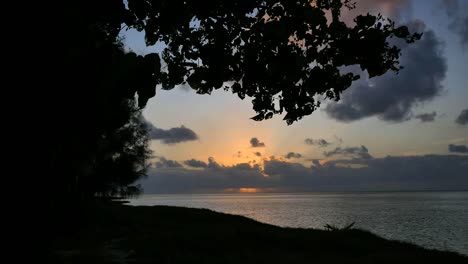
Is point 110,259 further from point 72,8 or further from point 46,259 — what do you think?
point 72,8

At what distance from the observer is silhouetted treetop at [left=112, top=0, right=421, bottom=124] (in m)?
4.69

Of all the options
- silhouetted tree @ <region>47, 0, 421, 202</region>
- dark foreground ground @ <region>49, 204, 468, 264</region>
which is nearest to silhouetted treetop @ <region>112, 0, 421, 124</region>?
silhouetted tree @ <region>47, 0, 421, 202</region>

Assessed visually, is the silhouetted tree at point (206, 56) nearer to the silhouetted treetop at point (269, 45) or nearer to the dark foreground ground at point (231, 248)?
the silhouetted treetop at point (269, 45)

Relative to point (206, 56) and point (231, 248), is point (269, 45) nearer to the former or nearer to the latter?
point (206, 56)

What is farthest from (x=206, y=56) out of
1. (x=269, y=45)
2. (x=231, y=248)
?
(x=231, y=248)

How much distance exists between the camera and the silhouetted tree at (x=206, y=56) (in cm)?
392

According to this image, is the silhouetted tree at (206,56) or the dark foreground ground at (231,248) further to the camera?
the dark foreground ground at (231,248)

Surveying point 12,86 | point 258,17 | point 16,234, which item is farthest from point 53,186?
point 258,17

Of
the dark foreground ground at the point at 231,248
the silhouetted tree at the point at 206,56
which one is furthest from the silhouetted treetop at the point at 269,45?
the dark foreground ground at the point at 231,248

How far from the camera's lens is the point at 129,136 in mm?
51438

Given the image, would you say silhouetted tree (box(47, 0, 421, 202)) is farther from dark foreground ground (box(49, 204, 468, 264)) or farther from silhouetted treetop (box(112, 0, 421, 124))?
dark foreground ground (box(49, 204, 468, 264))

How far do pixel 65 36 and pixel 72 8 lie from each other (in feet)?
0.77

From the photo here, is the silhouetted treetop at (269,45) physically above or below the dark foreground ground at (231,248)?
above

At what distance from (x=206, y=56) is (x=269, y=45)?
67 centimetres
